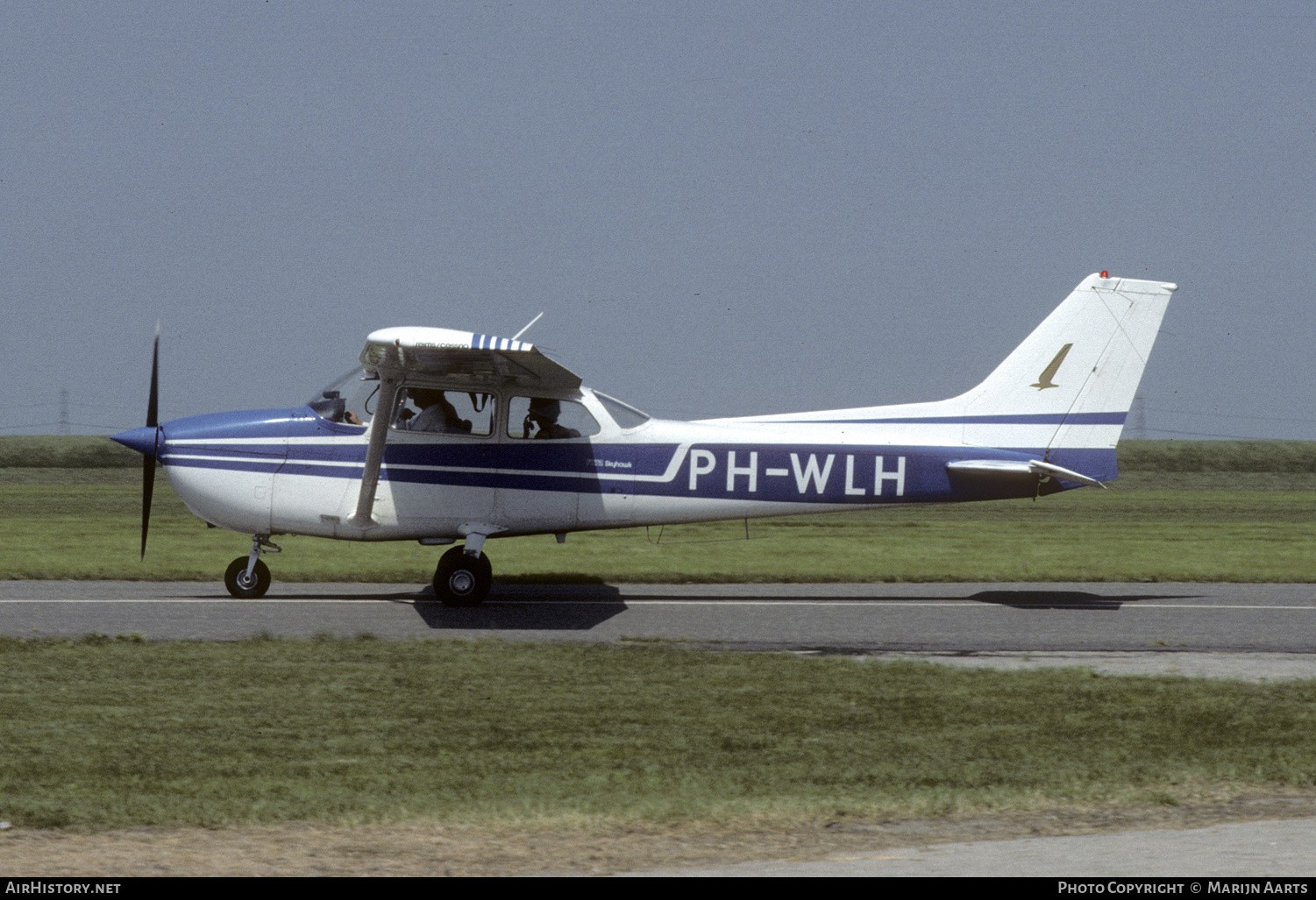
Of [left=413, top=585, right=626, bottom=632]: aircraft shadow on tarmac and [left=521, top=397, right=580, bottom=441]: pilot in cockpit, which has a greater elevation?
[left=521, top=397, right=580, bottom=441]: pilot in cockpit

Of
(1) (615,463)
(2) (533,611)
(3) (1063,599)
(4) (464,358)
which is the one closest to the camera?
(4) (464,358)

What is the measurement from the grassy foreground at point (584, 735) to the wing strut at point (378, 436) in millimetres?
2982

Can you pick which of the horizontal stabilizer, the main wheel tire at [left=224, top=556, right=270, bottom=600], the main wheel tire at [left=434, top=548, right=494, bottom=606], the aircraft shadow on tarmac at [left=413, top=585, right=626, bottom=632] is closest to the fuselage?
the horizontal stabilizer

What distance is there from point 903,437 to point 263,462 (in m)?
6.99

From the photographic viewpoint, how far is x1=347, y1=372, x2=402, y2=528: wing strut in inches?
539

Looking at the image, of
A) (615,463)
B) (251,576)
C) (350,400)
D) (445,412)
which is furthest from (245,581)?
(615,463)

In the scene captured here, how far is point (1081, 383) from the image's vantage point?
1493cm

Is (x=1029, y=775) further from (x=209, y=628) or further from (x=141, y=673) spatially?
(x=209, y=628)

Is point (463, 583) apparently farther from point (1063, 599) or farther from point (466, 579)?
point (1063, 599)

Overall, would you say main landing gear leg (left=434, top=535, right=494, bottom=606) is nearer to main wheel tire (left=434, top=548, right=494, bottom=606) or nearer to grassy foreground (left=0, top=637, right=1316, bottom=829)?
main wheel tire (left=434, top=548, right=494, bottom=606)

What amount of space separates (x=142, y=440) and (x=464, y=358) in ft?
12.2

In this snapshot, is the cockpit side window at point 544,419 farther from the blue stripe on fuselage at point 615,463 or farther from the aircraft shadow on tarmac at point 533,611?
the aircraft shadow on tarmac at point 533,611

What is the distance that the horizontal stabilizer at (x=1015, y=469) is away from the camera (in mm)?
14430

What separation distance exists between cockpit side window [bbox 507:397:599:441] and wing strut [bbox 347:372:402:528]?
1.27 meters
